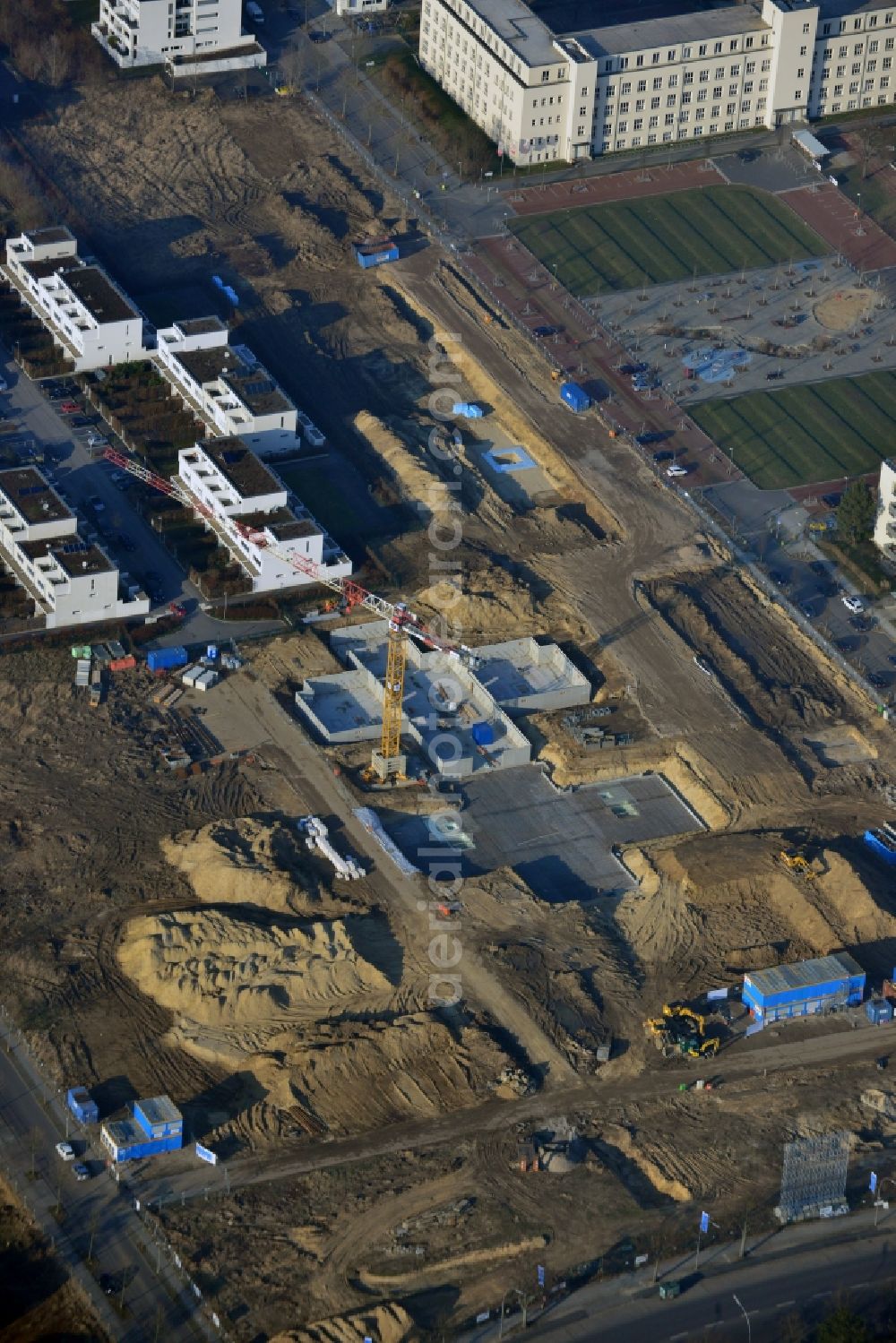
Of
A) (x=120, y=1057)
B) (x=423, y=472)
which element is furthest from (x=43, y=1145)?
(x=423, y=472)

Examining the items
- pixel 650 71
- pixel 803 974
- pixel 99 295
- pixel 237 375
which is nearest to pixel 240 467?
pixel 237 375

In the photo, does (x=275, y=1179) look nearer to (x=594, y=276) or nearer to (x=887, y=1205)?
(x=887, y=1205)

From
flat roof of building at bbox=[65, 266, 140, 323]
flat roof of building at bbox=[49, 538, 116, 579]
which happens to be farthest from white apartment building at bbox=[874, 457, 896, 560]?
flat roof of building at bbox=[65, 266, 140, 323]

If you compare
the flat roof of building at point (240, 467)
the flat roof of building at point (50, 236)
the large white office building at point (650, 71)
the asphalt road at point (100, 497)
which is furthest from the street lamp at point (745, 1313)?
the large white office building at point (650, 71)

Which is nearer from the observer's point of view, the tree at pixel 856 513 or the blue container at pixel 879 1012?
the blue container at pixel 879 1012

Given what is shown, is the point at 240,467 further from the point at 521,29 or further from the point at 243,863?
the point at 521,29

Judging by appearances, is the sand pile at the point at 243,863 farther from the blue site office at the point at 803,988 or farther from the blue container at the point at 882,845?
the blue container at the point at 882,845

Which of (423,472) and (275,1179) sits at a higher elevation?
(423,472)
